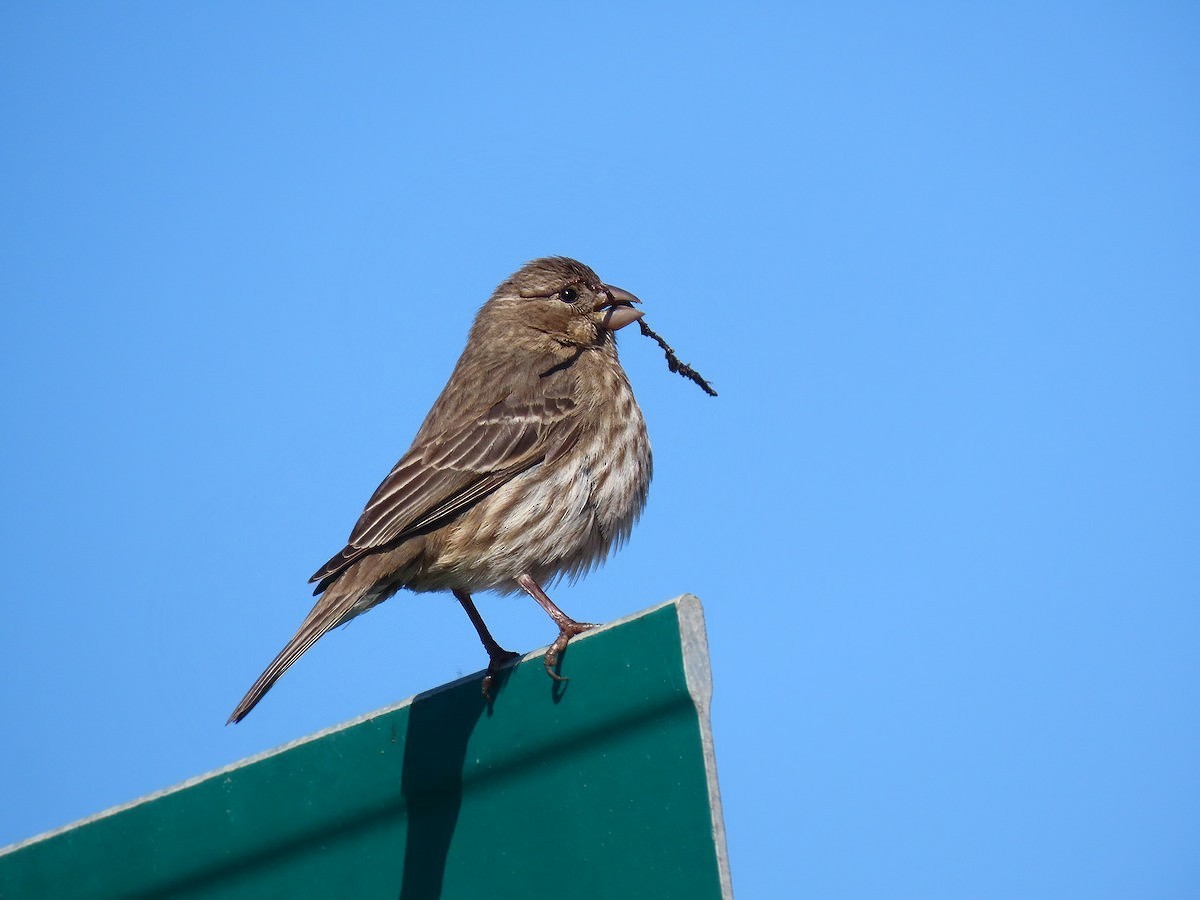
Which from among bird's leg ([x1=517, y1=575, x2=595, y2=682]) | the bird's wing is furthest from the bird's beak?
bird's leg ([x1=517, y1=575, x2=595, y2=682])

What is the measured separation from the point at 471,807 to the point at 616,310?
3364mm

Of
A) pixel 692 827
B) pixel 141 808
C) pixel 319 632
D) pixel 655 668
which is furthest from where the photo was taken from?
pixel 319 632

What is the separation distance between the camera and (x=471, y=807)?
3.07m

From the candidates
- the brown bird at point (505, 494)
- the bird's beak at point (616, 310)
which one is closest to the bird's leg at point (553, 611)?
the brown bird at point (505, 494)

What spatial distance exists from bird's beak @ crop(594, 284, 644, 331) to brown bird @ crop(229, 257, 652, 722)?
0.49 feet

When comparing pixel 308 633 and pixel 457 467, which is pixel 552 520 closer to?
pixel 457 467

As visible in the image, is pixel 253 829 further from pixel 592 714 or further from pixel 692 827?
pixel 692 827

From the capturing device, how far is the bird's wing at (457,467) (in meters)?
4.70

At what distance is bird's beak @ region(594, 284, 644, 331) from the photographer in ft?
19.5

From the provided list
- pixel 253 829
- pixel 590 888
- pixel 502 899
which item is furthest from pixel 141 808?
pixel 590 888

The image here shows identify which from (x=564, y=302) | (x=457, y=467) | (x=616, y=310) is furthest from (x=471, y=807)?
(x=564, y=302)

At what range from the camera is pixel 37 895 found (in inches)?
137

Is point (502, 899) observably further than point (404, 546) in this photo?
No

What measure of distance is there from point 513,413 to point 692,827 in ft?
9.38
